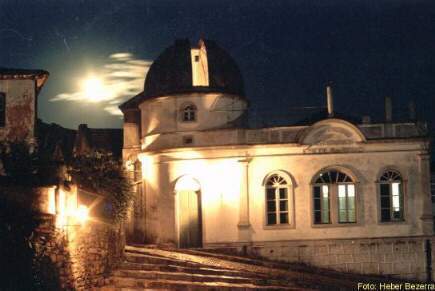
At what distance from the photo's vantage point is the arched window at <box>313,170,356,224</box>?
98.0ft

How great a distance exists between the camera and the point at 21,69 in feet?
93.2

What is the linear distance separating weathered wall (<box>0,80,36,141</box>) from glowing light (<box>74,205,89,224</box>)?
8632 millimetres

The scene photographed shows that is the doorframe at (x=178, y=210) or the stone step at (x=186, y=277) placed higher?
the doorframe at (x=178, y=210)

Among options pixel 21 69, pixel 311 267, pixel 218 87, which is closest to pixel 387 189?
pixel 311 267

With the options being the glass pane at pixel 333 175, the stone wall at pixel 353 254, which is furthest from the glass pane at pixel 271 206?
the glass pane at pixel 333 175

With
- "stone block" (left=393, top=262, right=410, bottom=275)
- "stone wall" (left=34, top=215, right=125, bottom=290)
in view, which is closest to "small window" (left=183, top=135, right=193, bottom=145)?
"stone wall" (left=34, top=215, right=125, bottom=290)

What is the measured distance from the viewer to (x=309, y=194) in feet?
97.7

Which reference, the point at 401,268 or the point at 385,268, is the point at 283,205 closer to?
the point at 385,268

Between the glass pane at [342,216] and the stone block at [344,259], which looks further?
the glass pane at [342,216]

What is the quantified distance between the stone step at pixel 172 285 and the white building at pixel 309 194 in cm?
551

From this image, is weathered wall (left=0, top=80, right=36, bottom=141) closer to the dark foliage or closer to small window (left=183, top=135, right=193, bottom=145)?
the dark foliage

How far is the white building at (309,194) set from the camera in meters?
29.6

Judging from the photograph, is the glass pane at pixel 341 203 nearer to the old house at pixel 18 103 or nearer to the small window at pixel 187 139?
the small window at pixel 187 139

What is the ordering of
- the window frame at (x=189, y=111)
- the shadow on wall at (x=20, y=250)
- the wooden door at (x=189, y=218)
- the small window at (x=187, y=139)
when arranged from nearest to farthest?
the shadow on wall at (x=20, y=250) → the wooden door at (x=189, y=218) → the small window at (x=187, y=139) → the window frame at (x=189, y=111)
